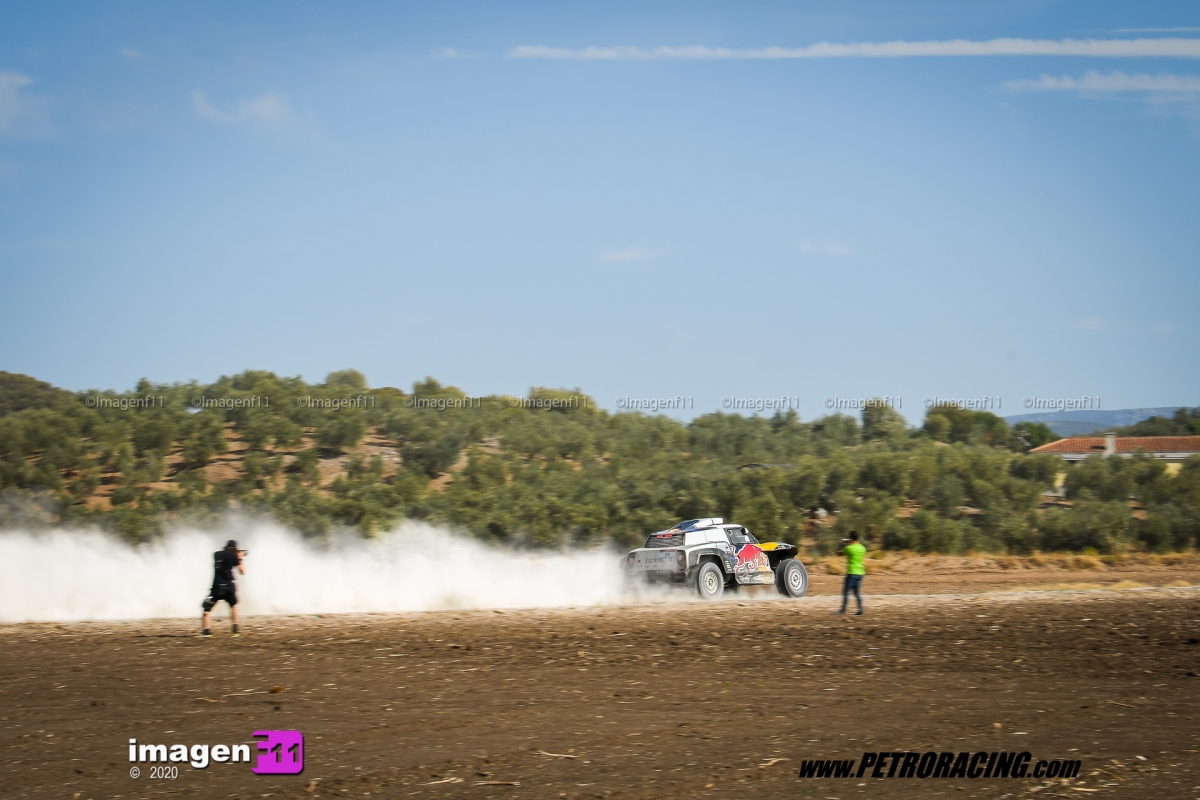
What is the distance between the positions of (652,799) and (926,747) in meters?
2.67

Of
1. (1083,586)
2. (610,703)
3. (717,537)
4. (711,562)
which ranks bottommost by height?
(1083,586)

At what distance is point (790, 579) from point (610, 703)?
37.8 feet

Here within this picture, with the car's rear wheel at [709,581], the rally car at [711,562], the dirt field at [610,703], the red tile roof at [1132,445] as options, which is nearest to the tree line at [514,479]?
the rally car at [711,562]

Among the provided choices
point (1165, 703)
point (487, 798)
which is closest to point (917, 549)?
point (1165, 703)

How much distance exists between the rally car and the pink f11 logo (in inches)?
463

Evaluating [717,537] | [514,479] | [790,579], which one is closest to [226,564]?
[717,537]

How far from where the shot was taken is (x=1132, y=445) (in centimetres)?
6256

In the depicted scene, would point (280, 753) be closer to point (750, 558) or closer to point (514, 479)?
point (750, 558)

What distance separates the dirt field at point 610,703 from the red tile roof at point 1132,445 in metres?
50.3

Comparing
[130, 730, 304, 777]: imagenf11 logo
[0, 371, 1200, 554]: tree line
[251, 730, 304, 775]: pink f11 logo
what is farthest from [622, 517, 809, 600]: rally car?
[0, 371, 1200, 554]: tree line

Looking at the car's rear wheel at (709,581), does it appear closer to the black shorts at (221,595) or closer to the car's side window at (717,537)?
the car's side window at (717,537)

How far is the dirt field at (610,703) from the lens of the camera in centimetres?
754

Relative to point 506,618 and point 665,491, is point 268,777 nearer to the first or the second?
point 506,618

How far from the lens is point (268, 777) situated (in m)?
7.80
